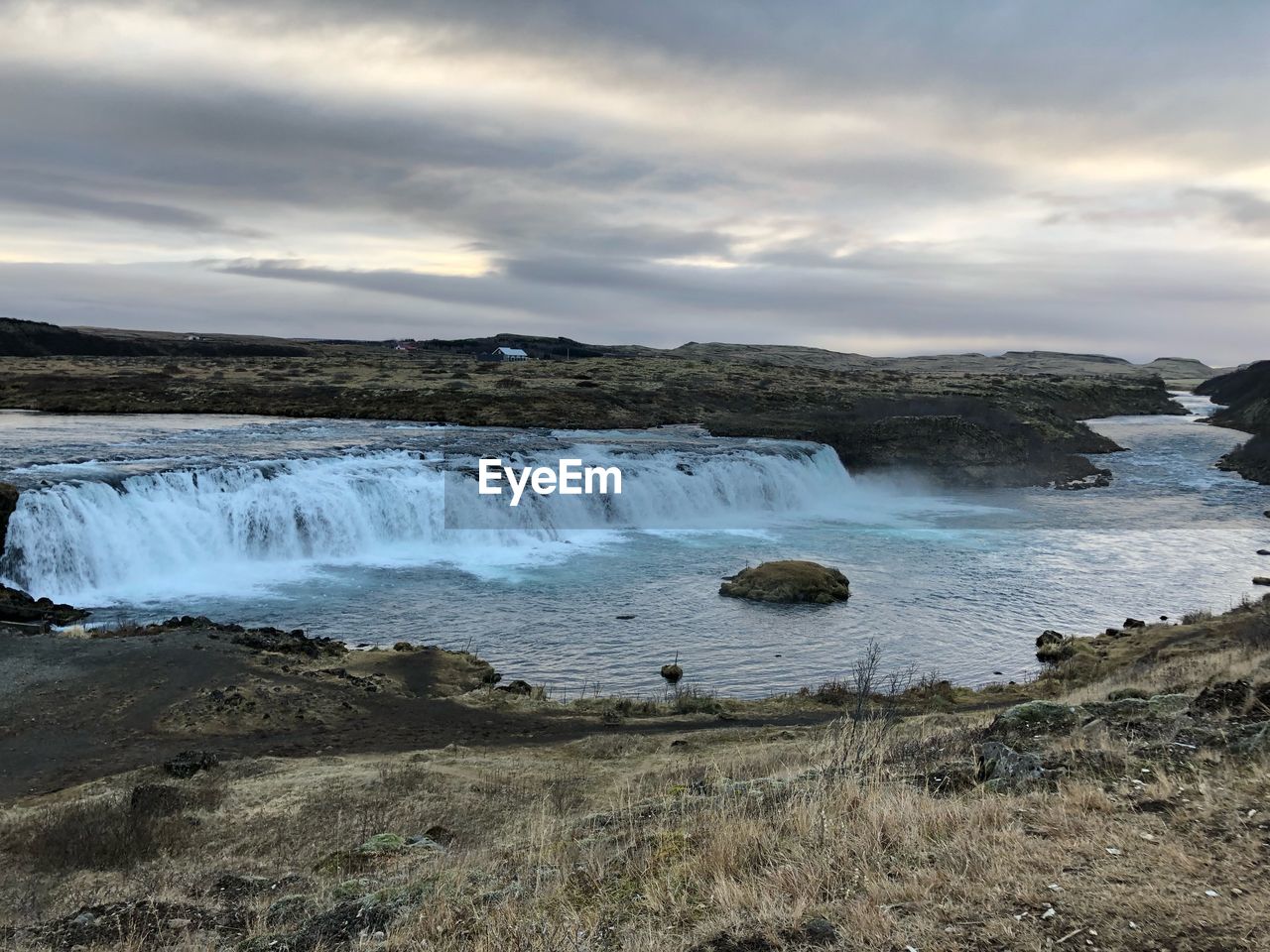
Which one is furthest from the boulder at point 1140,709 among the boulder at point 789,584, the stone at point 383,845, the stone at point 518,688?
the boulder at point 789,584

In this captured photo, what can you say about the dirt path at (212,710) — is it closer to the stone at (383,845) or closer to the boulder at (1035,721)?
the stone at (383,845)

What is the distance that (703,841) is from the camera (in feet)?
22.3

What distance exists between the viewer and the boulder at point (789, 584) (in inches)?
1003

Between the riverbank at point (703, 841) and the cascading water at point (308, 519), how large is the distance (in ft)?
38.9

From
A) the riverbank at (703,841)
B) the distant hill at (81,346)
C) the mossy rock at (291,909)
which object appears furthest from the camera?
the distant hill at (81,346)

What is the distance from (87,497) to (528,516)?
14.9m

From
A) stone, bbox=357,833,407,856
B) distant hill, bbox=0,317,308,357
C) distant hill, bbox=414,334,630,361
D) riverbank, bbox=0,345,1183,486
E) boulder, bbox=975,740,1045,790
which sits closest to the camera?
boulder, bbox=975,740,1045,790

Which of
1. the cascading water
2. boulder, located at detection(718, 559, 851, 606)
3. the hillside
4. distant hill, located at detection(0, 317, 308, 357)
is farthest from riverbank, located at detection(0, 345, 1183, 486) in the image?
boulder, located at detection(718, 559, 851, 606)

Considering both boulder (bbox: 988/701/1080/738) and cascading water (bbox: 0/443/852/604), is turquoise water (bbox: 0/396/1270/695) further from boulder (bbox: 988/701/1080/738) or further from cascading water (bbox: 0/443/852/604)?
boulder (bbox: 988/701/1080/738)

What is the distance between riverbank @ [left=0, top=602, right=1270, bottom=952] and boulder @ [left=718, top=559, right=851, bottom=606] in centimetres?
1177

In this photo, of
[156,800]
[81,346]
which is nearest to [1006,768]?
[156,800]

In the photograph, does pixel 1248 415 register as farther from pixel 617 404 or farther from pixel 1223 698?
pixel 1223 698

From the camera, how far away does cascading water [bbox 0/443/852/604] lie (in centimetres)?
2392

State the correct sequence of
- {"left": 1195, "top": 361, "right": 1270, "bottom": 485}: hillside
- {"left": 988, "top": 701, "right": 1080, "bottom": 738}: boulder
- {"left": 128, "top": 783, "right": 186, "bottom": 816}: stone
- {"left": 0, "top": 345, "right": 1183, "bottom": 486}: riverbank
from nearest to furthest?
{"left": 988, "top": 701, "right": 1080, "bottom": 738}: boulder
{"left": 128, "top": 783, "right": 186, "bottom": 816}: stone
{"left": 0, "top": 345, "right": 1183, "bottom": 486}: riverbank
{"left": 1195, "top": 361, "right": 1270, "bottom": 485}: hillside
